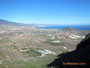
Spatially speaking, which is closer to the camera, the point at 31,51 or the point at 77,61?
the point at 77,61

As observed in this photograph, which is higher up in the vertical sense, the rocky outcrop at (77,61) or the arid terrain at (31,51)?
the rocky outcrop at (77,61)

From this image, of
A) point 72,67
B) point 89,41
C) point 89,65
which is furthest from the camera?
point 89,41

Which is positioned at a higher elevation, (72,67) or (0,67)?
(72,67)

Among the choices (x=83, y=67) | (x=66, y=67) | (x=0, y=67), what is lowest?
(x=0, y=67)

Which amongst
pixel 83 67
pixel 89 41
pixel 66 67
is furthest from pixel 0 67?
Result: pixel 89 41

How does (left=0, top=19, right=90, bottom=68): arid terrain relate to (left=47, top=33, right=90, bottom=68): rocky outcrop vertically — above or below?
below

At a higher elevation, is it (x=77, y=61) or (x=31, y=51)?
(x=77, y=61)

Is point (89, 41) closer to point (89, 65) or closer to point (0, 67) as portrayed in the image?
point (89, 65)

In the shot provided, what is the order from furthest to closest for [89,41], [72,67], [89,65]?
[89,41], [72,67], [89,65]

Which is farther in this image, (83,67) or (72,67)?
(72,67)

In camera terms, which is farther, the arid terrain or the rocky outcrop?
the arid terrain

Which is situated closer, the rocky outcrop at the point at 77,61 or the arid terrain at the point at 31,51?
the rocky outcrop at the point at 77,61
